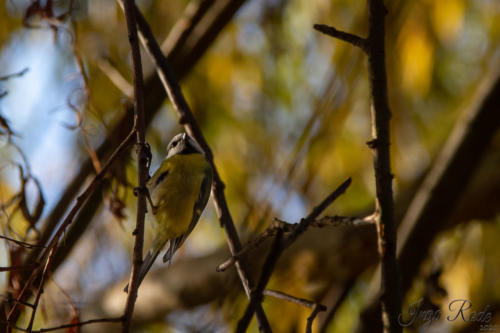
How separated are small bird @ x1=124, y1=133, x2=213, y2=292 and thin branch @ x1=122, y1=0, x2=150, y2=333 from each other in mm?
909

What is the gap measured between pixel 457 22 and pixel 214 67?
1400 millimetres

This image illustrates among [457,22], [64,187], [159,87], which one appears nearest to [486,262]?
[457,22]

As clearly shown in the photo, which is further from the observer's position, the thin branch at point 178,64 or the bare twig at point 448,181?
the bare twig at point 448,181

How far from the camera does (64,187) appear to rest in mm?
2641

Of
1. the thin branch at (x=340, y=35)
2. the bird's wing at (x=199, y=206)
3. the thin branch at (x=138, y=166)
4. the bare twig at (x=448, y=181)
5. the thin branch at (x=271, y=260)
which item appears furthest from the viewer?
the bare twig at (x=448, y=181)

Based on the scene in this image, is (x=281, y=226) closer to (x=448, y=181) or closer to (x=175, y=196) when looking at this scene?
(x=175, y=196)

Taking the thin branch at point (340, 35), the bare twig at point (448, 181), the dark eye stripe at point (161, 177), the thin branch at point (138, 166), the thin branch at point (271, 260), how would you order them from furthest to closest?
the bare twig at point (448, 181) < the dark eye stripe at point (161, 177) < the thin branch at point (340, 35) < the thin branch at point (138, 166) < the thin branch at point (271, 260)

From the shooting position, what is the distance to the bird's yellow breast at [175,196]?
7.48 ft

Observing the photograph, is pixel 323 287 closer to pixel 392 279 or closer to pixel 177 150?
pixel 177 150

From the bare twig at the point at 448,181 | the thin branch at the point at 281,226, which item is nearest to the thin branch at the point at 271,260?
the thin branch at the point at 281,226

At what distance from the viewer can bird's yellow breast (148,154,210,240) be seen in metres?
2.28

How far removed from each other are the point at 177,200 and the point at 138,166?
1049mm

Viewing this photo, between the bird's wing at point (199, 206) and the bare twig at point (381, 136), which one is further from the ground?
the bare twig at point (381, 136)

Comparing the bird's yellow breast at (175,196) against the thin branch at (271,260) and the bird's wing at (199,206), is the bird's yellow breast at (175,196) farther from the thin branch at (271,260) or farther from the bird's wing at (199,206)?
the thin branch at (271,260)
